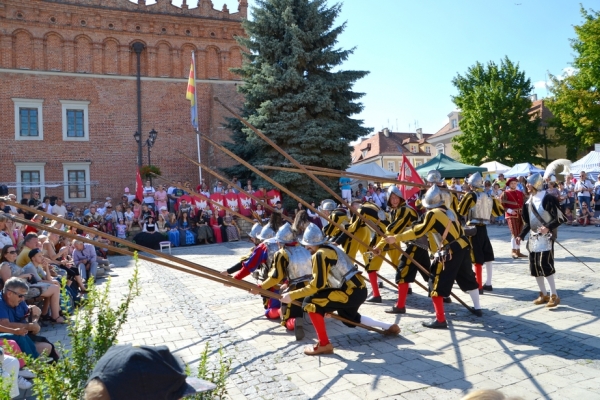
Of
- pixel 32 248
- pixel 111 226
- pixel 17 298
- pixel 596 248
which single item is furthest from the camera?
pixel 111 226

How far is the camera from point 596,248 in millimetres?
11773

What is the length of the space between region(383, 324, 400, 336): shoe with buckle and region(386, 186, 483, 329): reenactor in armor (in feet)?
1.87

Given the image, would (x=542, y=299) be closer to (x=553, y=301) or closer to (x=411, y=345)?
(x=553, y=301)

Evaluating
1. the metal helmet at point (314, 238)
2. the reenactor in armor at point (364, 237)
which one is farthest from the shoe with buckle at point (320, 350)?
the reenactor in armor at point (364, 237)

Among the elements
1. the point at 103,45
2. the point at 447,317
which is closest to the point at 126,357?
the point at 447,317

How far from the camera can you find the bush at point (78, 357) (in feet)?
7.75

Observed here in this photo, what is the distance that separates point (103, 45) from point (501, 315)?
26.0 m

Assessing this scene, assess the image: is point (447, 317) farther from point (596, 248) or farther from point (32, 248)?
point (596, 248)

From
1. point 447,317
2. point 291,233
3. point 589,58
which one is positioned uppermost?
point 589,58

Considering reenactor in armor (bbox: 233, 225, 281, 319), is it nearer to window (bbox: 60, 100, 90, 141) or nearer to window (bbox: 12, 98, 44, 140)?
window (bbox: 60, 100, 90, 141)

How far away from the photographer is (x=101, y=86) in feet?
85.4

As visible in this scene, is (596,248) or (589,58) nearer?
(596,248)

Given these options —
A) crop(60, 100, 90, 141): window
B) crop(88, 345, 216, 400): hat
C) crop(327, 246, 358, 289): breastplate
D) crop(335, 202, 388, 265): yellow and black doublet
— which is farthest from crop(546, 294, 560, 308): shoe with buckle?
crop(60, 100, 90, 141): window

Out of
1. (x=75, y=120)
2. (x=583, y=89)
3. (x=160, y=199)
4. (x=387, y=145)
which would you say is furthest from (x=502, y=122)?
(x=75, y=120)
